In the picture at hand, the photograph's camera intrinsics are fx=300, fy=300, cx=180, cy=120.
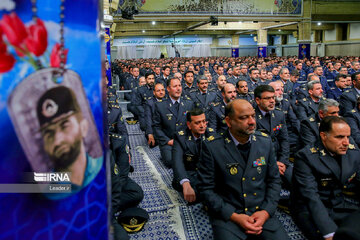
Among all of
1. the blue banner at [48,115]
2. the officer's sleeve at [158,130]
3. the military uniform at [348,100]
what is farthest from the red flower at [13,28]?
the military uniform at [348,100]

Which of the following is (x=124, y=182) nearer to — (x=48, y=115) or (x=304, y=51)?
(x=48, y=115)

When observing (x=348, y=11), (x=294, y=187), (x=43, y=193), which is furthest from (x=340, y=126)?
(x=348, y=11)

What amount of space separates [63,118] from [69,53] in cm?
24

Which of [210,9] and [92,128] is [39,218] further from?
[210,9]

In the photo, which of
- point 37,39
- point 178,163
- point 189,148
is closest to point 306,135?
point 189,148

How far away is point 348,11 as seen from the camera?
67.1 ft

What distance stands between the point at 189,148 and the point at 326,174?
147 centimetres

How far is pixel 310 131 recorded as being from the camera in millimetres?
3734

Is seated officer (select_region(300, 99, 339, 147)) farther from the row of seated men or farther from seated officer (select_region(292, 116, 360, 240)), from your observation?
seated officer (select_region(292, 116, 360, 240))

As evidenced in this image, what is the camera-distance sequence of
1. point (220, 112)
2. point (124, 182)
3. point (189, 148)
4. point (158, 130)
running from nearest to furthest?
point (124, 182) → point (189, 148) → point (220, 112) → point (158, 130)

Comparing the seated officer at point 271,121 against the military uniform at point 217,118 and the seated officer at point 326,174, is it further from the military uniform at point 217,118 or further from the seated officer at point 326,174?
the seated officer at point 326,174

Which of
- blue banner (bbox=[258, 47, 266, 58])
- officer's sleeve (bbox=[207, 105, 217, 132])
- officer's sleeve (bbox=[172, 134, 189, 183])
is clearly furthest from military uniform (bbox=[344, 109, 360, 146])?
blue banner (bbox=[258, 47, 266, 58])

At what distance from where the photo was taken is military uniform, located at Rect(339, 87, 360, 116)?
201 inches

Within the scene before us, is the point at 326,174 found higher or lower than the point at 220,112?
lower
